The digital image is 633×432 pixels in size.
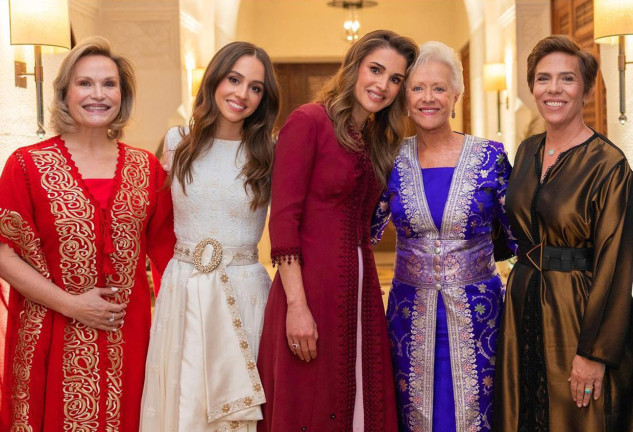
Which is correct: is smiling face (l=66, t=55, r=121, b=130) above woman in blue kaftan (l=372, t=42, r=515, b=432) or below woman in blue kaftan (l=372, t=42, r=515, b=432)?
above

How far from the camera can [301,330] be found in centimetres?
218

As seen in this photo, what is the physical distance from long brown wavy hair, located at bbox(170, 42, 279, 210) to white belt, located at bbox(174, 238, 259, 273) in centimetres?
16

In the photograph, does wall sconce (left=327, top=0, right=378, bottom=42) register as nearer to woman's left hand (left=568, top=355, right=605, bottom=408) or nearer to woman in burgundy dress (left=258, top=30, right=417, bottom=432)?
woman in burgundy dress (left=258, top=30, right=417, bottom=432)

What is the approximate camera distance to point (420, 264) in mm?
2398

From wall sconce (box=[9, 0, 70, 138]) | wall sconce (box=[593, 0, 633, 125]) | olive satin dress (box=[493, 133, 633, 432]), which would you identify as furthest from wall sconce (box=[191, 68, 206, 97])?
olive satin dress (box=[493, 133, 633, 432])

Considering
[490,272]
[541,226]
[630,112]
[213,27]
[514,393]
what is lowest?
[514,393]

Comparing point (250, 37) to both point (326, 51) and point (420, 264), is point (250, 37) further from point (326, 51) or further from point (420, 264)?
point (420, 264)

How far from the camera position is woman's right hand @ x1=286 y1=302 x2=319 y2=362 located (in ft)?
7.17

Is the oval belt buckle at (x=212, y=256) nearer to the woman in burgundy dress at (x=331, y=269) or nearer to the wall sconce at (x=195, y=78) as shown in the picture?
the woman in burgundy dress at (x=331, y=269)

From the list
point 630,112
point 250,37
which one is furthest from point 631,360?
point 250,37

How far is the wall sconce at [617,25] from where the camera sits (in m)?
3.79

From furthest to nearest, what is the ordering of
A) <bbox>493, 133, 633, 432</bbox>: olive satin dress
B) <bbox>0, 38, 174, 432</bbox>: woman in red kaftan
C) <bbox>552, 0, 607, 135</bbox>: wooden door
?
<bbox>552, 0, 607, 135</bbox>: wooden door, <bbox>0, 38, 174, 432</bbox>: woman in red kaftan, <bbox>493, 133, 633, 432</bbox>: olive satin dress

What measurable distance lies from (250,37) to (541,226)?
8.17 meters

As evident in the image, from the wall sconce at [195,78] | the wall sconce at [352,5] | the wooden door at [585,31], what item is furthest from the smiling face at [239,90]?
the wall sconce at [352,5]
